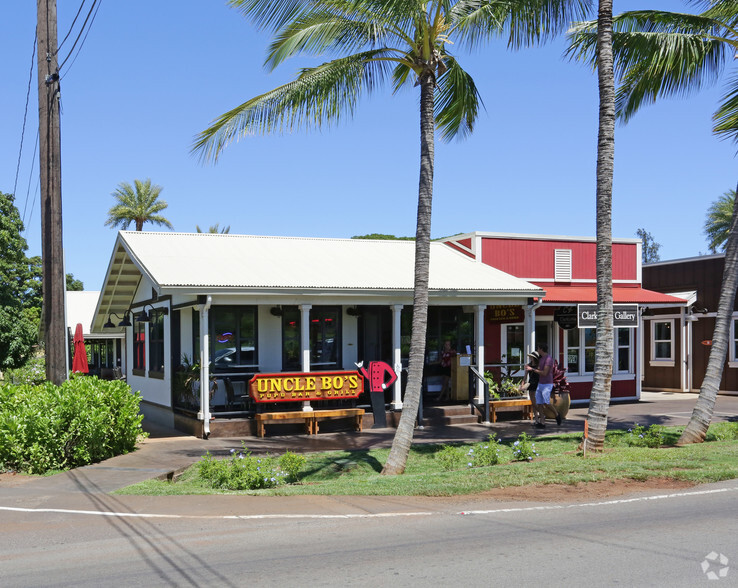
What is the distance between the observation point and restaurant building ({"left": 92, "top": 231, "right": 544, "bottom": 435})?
15891 millimetres

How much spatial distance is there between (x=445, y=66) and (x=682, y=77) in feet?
17.1

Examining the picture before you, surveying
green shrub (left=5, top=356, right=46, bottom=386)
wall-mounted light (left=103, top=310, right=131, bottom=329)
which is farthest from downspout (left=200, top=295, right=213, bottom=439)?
green shrub (left=5, top=356, right=46, bottom=386)

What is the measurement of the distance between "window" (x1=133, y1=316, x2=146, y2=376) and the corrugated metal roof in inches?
135

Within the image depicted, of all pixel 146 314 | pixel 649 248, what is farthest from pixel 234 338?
pixel 649 248

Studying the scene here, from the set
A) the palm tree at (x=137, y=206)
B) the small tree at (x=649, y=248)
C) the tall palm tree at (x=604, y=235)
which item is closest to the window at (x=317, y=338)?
the tall palm tree at (x=604, y=235)

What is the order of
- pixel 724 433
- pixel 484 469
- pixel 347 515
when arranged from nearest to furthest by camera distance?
pixel 347 515, pixel 484 469, pixel 724 433

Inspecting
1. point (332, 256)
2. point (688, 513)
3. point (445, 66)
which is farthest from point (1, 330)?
point (688, 513)

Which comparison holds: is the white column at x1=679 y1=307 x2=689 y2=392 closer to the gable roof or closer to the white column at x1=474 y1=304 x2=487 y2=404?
the gable roof

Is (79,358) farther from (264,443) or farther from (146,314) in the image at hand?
(264,443)

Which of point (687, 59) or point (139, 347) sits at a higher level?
point (687, 59)

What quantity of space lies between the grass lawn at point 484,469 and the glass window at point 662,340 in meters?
11.8

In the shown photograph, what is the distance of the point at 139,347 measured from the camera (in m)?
21.4

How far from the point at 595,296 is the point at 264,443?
10.9 m

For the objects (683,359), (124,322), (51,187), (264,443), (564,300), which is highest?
(51,187)
